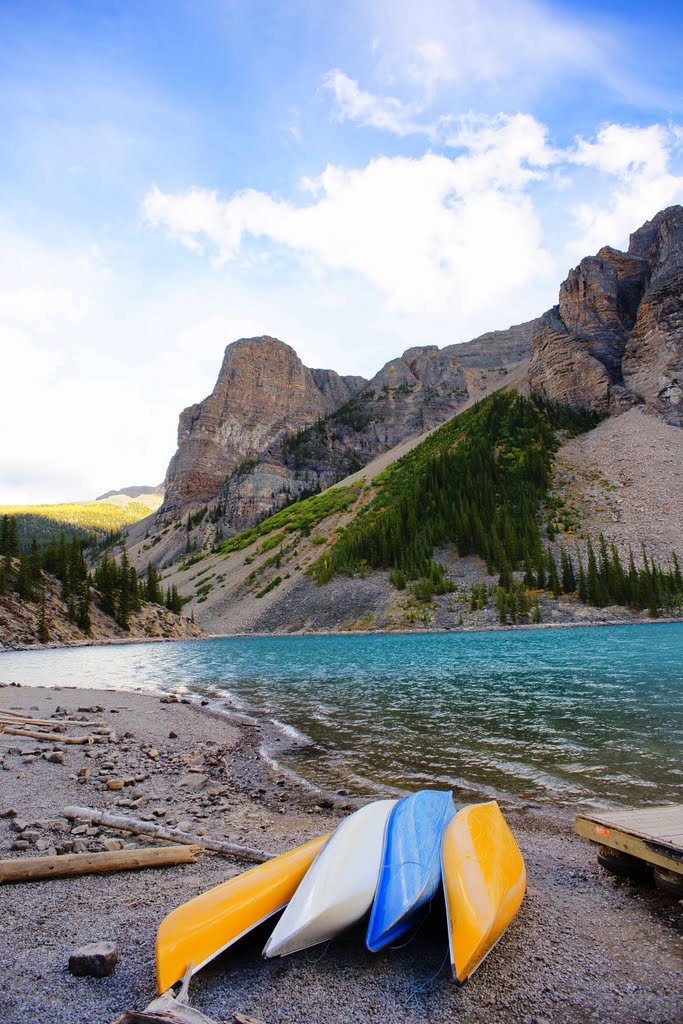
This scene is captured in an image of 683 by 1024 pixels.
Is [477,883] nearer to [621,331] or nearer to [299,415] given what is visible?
[621,331]

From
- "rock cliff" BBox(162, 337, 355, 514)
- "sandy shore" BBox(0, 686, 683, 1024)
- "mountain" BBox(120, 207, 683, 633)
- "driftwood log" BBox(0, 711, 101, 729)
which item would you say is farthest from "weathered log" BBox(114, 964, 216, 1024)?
"rock cliff" BBox(162, 337, 355, 514)

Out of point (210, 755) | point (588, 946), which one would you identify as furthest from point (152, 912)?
point (210, 755)

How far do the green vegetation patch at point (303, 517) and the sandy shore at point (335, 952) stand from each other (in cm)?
8426

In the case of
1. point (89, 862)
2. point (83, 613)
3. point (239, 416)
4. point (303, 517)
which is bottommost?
point (83, 613)

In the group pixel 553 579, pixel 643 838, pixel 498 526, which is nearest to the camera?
pixel 643 838

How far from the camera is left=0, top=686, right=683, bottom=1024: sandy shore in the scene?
367cm

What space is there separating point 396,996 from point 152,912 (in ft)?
7.90

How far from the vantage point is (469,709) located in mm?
16719

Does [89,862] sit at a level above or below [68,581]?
above

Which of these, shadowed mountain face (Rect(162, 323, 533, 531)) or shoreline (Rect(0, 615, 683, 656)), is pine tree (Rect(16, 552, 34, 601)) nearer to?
shoreline (Rect(0, 615, 683, 656))

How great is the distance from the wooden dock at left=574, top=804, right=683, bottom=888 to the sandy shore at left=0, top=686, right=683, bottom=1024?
10.9 inches

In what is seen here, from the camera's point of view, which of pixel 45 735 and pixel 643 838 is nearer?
pixel 643 838

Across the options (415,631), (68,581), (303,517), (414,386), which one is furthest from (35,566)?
(414,386)

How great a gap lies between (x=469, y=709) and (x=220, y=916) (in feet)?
45.1
